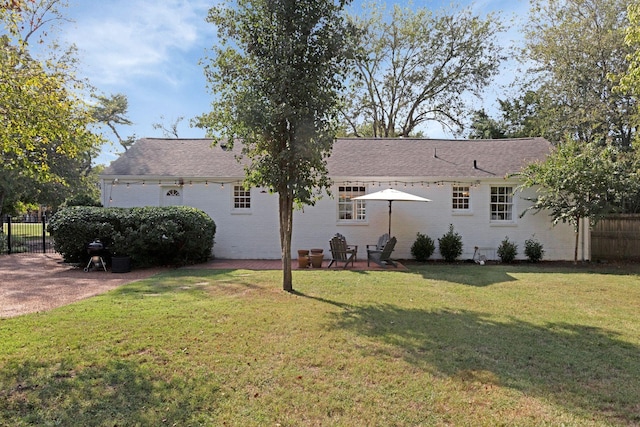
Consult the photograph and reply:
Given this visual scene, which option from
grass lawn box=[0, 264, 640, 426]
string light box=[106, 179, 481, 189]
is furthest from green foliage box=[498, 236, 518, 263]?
grass lawn box=[0, 264, 640, 426]

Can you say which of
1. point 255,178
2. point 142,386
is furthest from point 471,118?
point 142,386

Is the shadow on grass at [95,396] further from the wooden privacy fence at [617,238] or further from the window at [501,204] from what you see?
the wooden privacy fence at [617,238]

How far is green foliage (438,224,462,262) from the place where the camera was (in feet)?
42.3

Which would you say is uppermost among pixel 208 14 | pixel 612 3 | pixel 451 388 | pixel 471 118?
pixel 612 3

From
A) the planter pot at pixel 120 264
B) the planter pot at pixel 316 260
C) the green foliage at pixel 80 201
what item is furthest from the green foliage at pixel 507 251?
the green foliage at pixel 80 201

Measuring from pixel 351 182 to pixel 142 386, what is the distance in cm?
1075

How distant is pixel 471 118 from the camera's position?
27.7 metres

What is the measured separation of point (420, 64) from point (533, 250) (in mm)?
18212

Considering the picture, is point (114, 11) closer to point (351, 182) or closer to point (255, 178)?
point (255, 178)

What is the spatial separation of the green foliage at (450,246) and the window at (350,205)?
287 cm

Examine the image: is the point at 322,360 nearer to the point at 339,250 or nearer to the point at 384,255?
the point at 339,250

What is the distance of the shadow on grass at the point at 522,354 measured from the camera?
11.5 feet

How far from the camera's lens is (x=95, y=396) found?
3.32 meters

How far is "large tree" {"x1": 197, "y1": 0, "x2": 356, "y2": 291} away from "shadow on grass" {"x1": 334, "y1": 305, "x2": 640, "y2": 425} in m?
3.17
